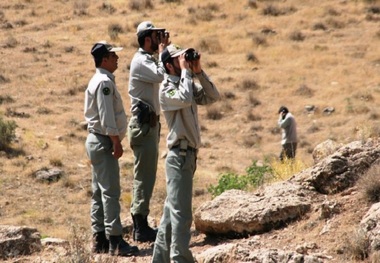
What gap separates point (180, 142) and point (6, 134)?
14.4m

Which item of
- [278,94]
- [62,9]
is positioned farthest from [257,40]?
[62,9]

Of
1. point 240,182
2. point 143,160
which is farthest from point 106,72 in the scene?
point 240,182

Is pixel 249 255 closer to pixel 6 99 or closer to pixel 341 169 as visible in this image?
pixel 341 169

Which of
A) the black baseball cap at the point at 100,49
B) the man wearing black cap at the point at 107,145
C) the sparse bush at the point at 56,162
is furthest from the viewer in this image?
the sparse bush at the point at 56,162

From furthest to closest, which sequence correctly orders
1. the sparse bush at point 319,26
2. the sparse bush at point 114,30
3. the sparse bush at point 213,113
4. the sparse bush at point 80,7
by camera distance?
the sparse bush at point 80,7
the sparse bush at point 319,26
the sparse bush at point 114,30
the sparse bush at point 213,113

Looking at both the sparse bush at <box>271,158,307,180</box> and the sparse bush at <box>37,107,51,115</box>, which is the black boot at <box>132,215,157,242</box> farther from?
the sparse bush at <box>37,107,51,115</box>

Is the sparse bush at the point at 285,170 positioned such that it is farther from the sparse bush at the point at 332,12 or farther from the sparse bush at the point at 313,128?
the sparse bush at the point at 332,12

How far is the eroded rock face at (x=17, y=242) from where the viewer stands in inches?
292

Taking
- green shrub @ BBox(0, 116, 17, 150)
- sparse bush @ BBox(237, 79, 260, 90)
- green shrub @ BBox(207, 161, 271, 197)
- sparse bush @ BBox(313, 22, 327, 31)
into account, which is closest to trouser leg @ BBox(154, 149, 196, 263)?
green shrub @ BBox(207, 161, 271, 197)

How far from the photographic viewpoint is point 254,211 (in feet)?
24.0

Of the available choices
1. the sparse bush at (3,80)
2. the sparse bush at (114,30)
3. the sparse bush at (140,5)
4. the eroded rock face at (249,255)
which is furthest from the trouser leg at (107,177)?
the sparse bush at (140,5)

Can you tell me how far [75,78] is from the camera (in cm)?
2842

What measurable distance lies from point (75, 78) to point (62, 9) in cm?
952

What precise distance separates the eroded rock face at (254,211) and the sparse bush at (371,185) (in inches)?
21.5
